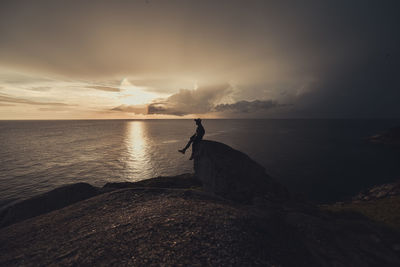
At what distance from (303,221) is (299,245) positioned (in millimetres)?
1866

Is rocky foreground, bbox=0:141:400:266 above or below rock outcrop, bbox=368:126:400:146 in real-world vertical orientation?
above

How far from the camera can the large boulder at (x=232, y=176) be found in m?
11.7

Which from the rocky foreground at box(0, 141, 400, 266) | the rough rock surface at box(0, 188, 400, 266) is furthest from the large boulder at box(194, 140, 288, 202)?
the rough rock surface at box(0, 188, 400, 266)

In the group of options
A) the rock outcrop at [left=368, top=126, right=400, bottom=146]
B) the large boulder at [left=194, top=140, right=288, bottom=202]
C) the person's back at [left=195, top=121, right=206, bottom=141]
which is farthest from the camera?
the rock outcrop at [left=368, top=126, right=400, bottom=146]

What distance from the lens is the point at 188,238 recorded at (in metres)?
5.59

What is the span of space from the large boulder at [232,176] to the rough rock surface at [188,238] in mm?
3303

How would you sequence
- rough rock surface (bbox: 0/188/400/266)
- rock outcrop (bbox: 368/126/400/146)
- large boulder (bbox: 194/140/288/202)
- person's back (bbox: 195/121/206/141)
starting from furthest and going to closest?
rock outcrop (bbox: 368/126/400/146)
person's back (bbox: 195/121/206/141)
large boulder (bbox: 194/140/288/202)
rough rock surface (bbox: 0/188/400/266)

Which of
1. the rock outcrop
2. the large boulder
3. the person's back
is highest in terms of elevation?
the person's back

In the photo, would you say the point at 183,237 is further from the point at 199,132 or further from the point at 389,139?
the point at 389,139

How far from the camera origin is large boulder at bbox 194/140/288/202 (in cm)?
1173

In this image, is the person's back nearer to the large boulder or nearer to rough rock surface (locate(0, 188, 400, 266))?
the large boulder

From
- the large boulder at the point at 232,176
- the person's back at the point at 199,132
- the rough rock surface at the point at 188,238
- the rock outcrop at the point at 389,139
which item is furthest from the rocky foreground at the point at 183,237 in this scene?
the rock outcrop at the point at 389,139

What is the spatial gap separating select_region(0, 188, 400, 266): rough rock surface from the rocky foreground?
0.03 meters

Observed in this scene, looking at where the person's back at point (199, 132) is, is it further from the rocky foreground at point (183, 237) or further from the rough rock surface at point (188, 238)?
the rough rock surface at point (188, 238)
